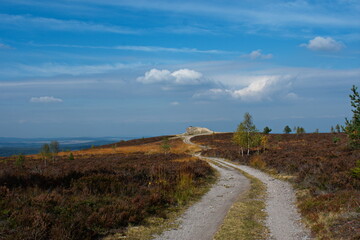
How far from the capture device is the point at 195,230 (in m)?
9.56

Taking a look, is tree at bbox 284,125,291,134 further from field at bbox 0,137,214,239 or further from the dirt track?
field at bbox 0,137,214,239

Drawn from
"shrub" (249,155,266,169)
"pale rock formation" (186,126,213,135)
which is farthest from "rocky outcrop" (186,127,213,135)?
"shrub" (249,155,266,169)

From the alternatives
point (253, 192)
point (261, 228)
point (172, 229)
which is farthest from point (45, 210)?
point (253, 192)

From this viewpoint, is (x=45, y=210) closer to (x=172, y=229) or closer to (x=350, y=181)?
(x=172, y=229)

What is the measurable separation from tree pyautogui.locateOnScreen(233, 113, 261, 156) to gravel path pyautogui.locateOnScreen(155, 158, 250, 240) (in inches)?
989

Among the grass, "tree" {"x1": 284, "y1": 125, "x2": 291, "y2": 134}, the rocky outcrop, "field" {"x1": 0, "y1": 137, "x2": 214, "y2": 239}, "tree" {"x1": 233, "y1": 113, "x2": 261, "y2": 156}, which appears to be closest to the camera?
"field" {"x1": 0, "y1": 137, "x2": 214, "y2": 239}

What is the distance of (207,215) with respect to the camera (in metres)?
11.6

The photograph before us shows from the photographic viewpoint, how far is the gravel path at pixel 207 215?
9125 mm

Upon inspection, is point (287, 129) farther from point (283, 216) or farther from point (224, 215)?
point (224, 215)

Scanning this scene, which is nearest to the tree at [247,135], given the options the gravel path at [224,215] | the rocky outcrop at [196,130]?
the gravel path at [224,215]

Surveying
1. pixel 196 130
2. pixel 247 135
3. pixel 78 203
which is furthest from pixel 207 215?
pixel 196 130

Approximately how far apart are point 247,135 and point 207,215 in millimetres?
33389

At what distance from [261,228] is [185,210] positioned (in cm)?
389

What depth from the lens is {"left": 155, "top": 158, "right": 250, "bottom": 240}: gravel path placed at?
912cm
